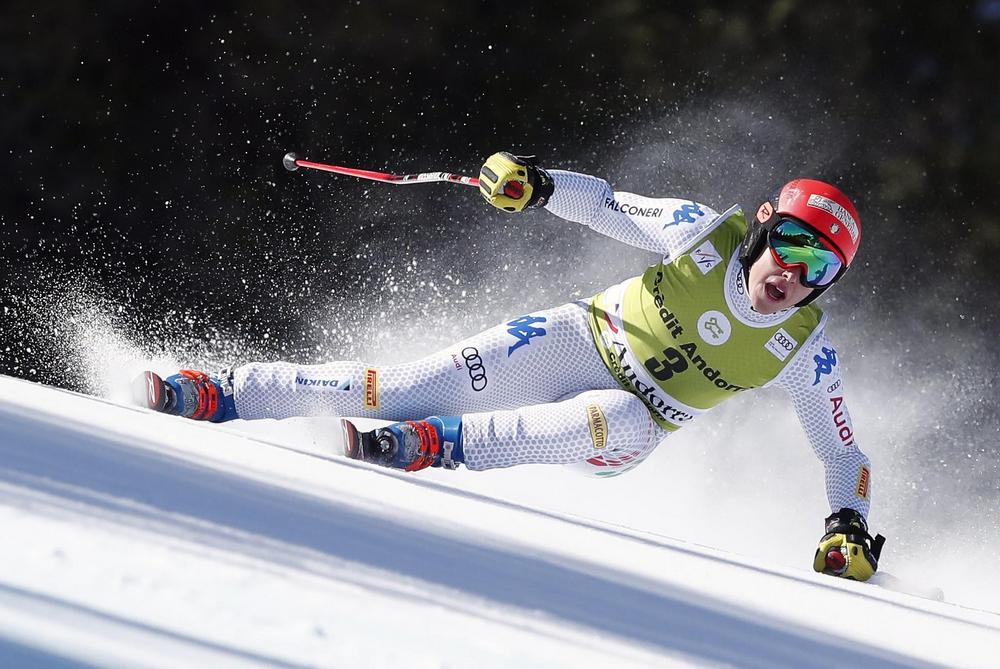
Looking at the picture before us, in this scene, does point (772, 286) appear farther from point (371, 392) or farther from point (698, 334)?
point (371, 392)

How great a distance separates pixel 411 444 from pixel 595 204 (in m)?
0.94

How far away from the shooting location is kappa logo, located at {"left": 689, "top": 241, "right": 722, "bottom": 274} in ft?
8.75

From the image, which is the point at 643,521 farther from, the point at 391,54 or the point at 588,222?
the point at 391,54

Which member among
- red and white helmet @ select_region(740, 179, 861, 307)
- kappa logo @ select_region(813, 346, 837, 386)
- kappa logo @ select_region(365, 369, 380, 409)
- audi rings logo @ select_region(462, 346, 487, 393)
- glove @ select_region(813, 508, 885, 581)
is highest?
red and white helmet @ select_region(740, 179, 861, 307)

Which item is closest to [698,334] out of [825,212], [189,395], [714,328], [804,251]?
[714,328]

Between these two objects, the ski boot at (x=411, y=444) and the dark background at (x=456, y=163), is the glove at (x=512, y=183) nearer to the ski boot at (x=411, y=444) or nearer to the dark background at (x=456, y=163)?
the ski boot at (x=411, y=444)

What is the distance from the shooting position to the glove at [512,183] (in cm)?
271

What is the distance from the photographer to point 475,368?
2.66m

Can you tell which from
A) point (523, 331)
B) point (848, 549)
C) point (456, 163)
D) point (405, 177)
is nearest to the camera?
point (848, 549)

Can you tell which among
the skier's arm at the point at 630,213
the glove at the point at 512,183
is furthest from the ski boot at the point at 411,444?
the skier's arm at the point at 630,213

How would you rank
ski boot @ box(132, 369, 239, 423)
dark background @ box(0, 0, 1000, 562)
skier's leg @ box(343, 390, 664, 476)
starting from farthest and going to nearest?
1. dark background @ box(0, 0, 1000, 562)
2. skier's leg @ box(343, 390, 664, 476)
3. ski boot @ box(132, 369, 239, 423)

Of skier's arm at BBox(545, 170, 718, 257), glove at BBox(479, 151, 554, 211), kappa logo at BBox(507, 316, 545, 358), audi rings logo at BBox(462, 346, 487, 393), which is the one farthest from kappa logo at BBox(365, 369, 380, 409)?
skier's arm at BBox(545, 170, 718, 257)

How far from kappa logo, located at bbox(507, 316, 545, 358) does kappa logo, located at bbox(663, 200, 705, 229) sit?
46 cm

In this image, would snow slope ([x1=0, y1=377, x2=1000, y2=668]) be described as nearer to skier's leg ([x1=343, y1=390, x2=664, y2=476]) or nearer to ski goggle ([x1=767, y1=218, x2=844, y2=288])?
skier's leg ([x1=343, y1=390, x2=664, y2=476])
